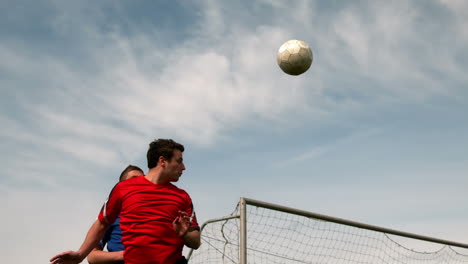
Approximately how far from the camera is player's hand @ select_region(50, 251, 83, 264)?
11.9ft

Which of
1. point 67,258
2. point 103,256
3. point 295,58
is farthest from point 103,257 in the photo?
point 295,58

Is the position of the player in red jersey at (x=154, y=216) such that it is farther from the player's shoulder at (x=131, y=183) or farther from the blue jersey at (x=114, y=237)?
the blue jersey at (x=114, y=237)

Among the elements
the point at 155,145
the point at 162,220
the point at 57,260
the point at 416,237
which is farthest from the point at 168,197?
the point at 416,237

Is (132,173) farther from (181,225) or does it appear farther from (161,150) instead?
(181,225)

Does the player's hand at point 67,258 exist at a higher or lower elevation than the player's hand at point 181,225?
lower

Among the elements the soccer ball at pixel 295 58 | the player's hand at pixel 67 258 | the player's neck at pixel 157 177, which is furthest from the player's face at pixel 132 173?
the soccer ball at pixel 295 58

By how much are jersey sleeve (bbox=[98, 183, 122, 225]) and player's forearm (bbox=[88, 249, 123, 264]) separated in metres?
0.27

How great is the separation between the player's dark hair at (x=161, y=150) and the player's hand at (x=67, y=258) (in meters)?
0.96

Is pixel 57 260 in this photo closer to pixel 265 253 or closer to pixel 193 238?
pixel 193 238

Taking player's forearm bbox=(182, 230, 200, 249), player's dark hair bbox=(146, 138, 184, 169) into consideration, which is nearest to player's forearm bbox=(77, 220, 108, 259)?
player's dark hair bbox=(146, 138, 184, 169)

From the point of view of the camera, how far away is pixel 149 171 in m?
4.13

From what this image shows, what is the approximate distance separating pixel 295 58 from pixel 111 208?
15.1 ft

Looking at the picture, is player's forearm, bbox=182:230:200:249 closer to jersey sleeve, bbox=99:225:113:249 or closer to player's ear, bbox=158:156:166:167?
player's ear, bbox=158:156:166:167

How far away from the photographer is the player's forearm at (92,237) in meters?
3.82
